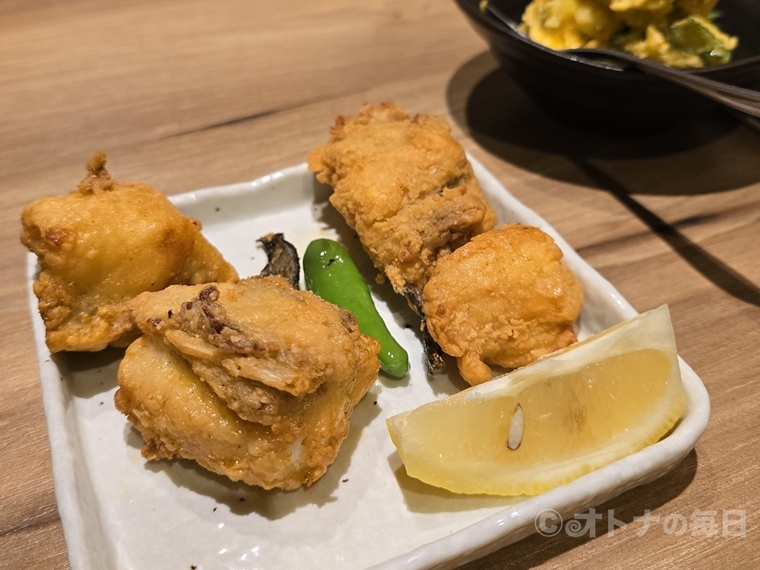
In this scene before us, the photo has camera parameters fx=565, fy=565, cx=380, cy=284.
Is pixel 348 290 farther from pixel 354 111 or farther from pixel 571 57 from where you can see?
pixel 354 111

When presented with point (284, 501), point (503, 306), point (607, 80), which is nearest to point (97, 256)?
point (284, 501)

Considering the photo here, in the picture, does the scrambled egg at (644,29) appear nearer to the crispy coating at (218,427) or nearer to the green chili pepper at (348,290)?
the green chili pepper at (348,290)

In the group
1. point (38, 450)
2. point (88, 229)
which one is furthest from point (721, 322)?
point (38, 450)

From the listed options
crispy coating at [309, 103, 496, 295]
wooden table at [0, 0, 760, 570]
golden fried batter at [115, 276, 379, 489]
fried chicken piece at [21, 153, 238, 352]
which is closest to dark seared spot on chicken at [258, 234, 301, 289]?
crispy coating at [309, 103, 496, 295]

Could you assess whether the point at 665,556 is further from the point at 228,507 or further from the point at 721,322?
the point at 228,507

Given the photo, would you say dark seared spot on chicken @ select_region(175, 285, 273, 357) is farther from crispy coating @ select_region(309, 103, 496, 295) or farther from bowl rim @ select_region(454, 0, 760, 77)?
bowl rim @ select_region(454, 0, 760, 77)

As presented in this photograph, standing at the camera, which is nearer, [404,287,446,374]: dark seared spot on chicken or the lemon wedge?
the lemon wedge
